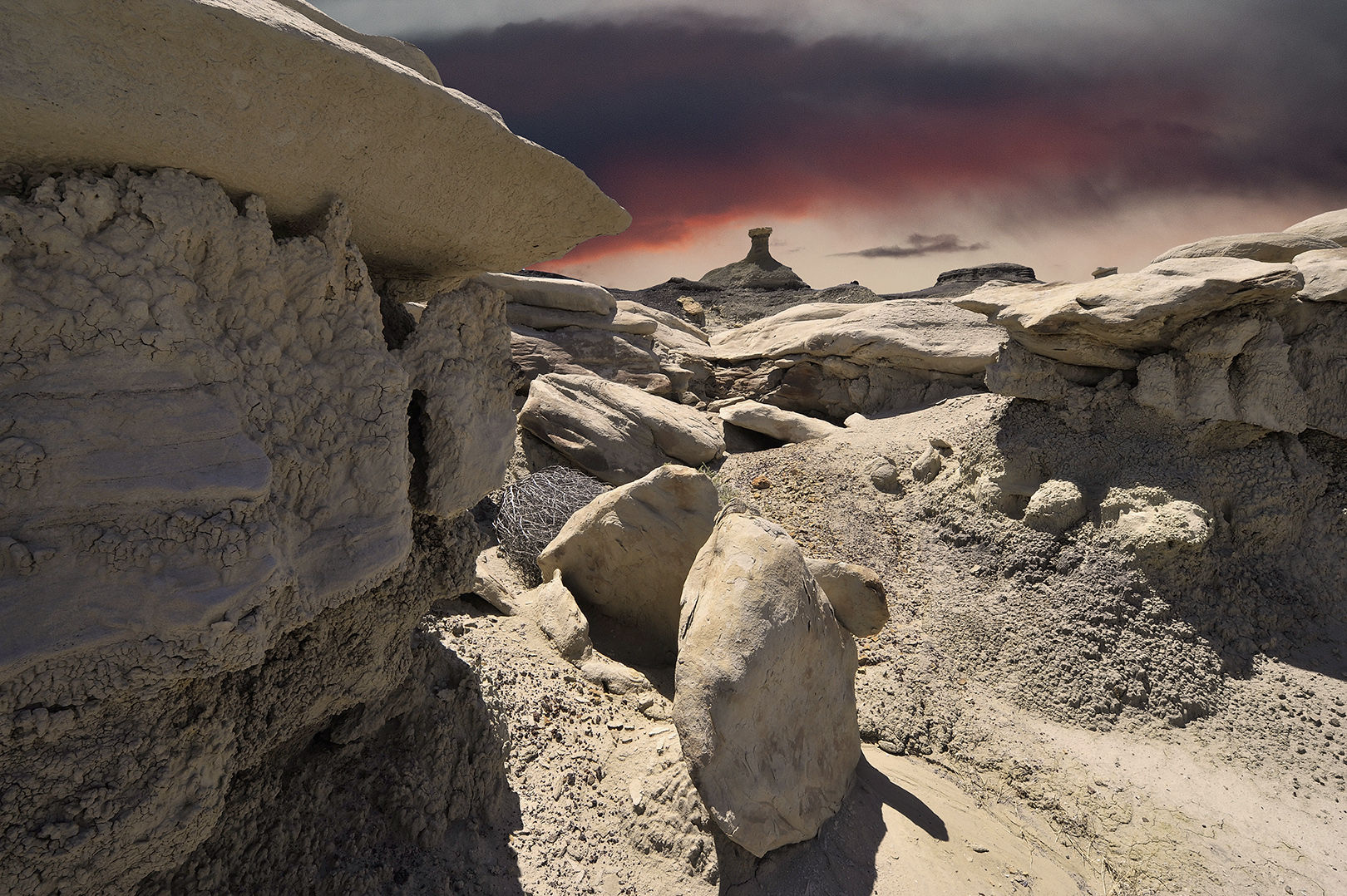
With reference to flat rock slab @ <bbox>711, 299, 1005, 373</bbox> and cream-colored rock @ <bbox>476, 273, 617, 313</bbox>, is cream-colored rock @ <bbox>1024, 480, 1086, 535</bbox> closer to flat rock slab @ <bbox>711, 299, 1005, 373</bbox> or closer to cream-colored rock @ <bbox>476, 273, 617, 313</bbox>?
flat rock slab @ <bbox>711, 299, 1005, 373</bbox>

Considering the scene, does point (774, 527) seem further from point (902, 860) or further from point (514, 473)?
point (514, 473)

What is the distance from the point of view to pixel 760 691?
2271 millimetres

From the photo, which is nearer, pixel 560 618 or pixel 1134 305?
pixel 560 618

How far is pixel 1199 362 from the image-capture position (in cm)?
422

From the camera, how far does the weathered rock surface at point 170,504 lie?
1214mm

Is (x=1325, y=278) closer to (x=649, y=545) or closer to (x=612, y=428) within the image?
(x=649, y=545)

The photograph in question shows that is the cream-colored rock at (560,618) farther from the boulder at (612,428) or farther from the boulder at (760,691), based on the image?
the boulder at (612,428)

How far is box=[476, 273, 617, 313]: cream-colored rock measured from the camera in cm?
796

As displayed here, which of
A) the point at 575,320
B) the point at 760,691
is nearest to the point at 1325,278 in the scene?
the point at 760,691

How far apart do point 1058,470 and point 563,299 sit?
5318 millimetres

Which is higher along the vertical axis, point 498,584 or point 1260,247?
point 1260,247

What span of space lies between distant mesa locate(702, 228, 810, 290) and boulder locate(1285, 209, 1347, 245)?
13056 millimetres

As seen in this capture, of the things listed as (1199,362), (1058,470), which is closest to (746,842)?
(1058,470)

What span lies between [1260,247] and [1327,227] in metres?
0.80
